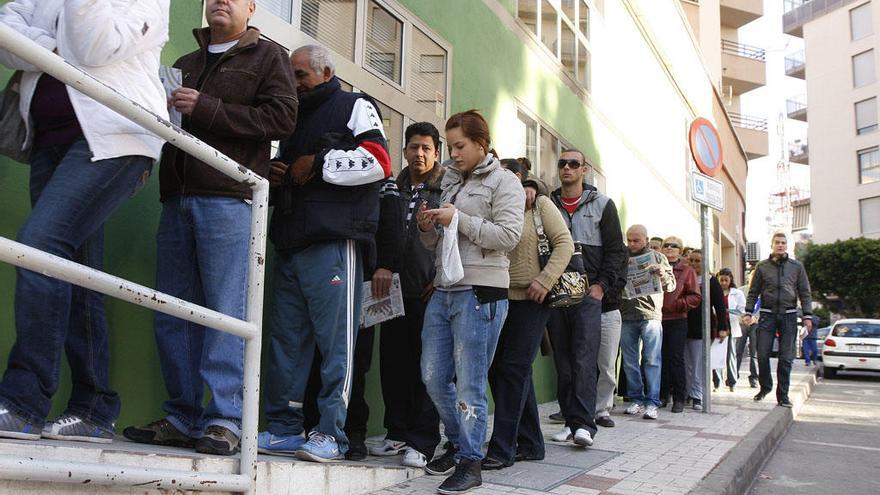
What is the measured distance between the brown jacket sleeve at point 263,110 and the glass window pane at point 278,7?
1.18m

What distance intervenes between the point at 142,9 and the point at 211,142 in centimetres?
63

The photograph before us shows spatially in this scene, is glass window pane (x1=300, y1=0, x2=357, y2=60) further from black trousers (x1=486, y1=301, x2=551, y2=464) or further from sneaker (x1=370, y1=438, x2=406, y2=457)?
sneaker (x1=370, y1=438, x2=406, y2=457)

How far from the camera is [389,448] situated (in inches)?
171

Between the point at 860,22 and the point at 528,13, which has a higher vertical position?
the point at 860,22

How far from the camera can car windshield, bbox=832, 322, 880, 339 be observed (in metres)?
17.6

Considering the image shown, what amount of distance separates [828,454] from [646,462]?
9.21ft

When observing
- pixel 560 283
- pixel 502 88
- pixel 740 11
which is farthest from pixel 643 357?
pixel 740 11

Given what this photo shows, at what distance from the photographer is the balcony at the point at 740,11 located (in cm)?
3153

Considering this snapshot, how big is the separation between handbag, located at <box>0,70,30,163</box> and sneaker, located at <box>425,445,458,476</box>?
2521mm

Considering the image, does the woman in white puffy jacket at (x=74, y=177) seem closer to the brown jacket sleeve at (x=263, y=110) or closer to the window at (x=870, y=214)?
the brown jacket sleeve at (x=263, y=110)

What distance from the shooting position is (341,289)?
11.8 ft

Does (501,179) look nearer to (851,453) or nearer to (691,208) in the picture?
(851,453)

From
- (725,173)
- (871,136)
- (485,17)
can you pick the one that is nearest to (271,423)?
(485,17)

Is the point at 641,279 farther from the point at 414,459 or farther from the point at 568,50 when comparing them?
the point at 568,50
